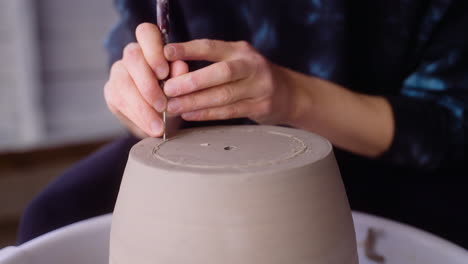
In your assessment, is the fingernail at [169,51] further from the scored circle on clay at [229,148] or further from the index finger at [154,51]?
the scored circle on clay at [229,148]

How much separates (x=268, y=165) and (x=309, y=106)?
0.92 ft

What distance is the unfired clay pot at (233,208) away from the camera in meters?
0.52

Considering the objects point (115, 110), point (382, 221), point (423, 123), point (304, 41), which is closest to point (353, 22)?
point (304, 41)

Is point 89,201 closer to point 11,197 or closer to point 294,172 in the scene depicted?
point 294,172

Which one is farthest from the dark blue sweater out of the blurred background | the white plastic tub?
the blurred background

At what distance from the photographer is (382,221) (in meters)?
0.83

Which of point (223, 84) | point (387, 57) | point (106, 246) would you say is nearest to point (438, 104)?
point (387, 57)

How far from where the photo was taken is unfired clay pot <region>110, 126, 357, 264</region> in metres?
0.52

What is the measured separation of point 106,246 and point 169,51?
1.36 ft

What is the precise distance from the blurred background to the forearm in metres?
1.38

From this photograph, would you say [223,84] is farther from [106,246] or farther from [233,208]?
[106,246]

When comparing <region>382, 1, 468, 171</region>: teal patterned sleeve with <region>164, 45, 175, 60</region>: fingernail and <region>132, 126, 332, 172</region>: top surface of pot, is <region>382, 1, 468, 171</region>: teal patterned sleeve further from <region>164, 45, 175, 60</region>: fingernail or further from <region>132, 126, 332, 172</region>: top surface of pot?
<region>164, 45, 175, 60</region>: fingernail

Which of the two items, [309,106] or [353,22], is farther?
[353,22]

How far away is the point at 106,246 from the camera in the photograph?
0.86 metres
